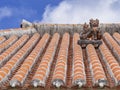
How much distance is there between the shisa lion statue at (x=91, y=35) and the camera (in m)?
10.9

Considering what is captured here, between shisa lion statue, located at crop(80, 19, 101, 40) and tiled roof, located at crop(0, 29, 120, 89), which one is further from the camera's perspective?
shisa lion statue, located at crop(80, 19, 101, 40)

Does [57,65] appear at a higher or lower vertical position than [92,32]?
lower

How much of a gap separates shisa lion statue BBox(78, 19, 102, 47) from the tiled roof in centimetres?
23

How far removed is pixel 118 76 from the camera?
6.96m

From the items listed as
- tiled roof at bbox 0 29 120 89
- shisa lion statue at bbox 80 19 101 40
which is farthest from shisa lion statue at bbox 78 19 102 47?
tiled roof at bbox 0 29 120 89

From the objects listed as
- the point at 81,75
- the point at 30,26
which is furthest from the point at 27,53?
the point at 30,26

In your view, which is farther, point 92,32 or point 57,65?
point 92,32

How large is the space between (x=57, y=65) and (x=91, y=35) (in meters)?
3.24

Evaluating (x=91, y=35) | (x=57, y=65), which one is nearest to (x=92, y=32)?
(x=91, y=35)

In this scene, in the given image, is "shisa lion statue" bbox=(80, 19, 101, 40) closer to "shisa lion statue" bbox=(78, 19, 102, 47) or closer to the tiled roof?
"shisa lion statue" bbox=(78, 19, 102, 47)

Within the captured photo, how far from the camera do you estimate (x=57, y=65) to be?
325 inches

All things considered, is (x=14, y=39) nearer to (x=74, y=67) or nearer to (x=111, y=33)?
(x=111, y=33)

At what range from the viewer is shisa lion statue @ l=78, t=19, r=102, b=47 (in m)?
10.9

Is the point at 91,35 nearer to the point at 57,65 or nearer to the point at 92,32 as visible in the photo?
the point at 92,32
